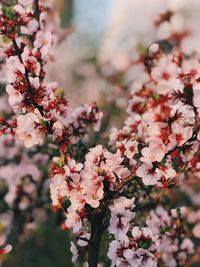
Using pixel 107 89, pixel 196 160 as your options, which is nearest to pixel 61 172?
pixel 196 160

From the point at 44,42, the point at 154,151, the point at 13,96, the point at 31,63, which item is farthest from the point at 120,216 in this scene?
the point at 44,42

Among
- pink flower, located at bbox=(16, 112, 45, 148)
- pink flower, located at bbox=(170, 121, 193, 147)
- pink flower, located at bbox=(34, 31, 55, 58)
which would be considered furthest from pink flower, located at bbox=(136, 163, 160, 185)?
pink flower, located at bbox=(34, 31, 55, 58)

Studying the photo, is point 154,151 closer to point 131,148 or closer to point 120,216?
point 131,148

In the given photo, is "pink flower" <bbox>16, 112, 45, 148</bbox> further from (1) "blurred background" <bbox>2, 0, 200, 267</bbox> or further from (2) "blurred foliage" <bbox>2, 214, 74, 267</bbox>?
(2) "blurred foliage" <bbox>2, 214, 74, 267</bbox>

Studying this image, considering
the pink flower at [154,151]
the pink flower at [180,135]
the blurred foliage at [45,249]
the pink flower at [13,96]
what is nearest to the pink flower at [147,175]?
the pink flower at [154,151]

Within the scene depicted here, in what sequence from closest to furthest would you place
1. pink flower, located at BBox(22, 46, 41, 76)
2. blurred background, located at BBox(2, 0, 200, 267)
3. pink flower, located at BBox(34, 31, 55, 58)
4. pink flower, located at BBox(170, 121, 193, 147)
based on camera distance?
pink flower, located at BBox(170, 121, 193, 147) → pink flower, located at BBox(22, 46, 41, 76) → pink flower, located at BBox(34, 31, 55, 58) → blurred background, located at BBox(2, 0, 200, 267)

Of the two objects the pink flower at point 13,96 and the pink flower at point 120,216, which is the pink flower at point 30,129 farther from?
the pink flower at point 120,216

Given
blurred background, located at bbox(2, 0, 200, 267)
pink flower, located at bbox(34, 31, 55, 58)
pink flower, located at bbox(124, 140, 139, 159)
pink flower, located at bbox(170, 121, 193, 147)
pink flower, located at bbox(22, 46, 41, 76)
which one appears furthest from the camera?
blurred background, located at bbox(2, 0, 200, 267)

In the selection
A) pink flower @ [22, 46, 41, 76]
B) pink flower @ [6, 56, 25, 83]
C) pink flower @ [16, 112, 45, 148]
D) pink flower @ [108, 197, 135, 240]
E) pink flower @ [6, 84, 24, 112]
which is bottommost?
pink flower @ [108, 197, 135, 240]
